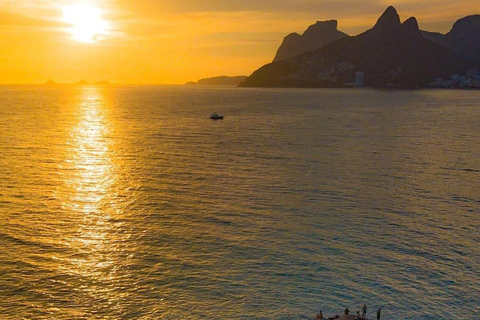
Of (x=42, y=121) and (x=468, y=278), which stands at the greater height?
(x=42, y=121)

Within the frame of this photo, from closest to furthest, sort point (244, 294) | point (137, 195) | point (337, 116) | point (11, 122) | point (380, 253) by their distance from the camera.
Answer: point (244, 294)
point (380, 253)
point (137, 195)
point (11, 122)
point (337, 116)

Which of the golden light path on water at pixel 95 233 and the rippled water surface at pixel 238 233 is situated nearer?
the rippled water surface at pixel 238 233

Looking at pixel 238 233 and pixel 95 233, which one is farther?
pixel 95 233

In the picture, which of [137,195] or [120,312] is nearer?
[120,312]

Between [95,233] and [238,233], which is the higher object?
[95,233]

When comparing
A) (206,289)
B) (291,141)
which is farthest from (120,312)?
(291,141)

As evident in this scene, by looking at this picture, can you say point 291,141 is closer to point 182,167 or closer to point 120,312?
point 182,167

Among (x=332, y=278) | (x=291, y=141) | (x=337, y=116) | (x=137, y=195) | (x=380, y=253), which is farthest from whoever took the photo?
(x=337, y=116)

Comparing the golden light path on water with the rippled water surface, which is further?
the golden light path on water
